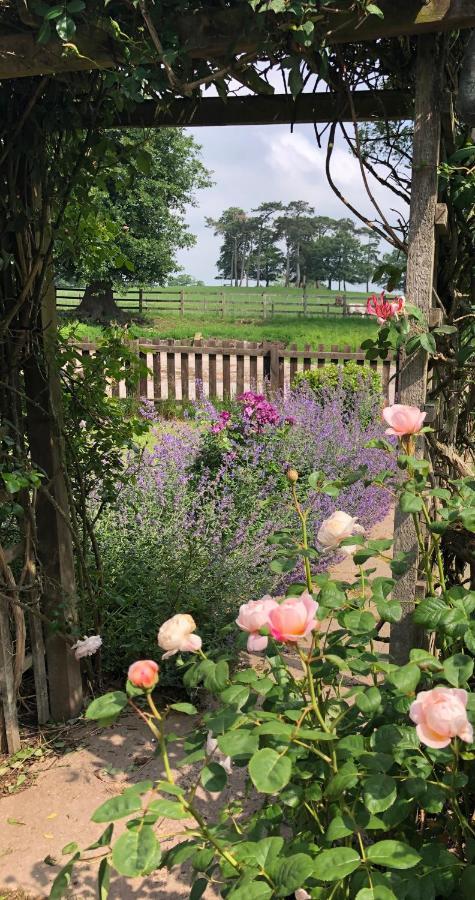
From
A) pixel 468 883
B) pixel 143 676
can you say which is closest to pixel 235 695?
pixel 143 676

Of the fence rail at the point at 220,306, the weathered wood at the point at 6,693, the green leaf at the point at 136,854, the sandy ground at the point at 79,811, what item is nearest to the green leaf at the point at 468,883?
the green leaf at the point at 136,854

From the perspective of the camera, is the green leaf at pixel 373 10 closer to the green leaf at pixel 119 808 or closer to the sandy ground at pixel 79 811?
the green leaf at pixel 119 808

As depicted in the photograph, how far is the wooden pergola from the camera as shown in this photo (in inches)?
69.8

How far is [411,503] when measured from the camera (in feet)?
4.96

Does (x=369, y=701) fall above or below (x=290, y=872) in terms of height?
above

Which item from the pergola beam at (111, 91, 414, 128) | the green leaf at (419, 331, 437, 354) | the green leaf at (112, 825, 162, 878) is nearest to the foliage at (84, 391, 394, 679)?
the green leaf at (419, 331, 437, 354)

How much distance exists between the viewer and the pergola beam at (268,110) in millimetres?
2391

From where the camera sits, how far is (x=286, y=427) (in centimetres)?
511

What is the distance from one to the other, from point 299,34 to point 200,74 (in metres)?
0.47

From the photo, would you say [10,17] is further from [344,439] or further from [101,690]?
[344,439]

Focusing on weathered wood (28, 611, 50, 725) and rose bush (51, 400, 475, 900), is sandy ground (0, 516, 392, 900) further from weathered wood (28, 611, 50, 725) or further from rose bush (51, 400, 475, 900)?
rose bush (51, 400, 475, 900)

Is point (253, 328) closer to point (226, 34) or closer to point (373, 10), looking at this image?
point (226, 34)

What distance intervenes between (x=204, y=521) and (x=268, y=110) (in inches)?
81.3

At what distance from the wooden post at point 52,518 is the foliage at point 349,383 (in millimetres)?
4286
